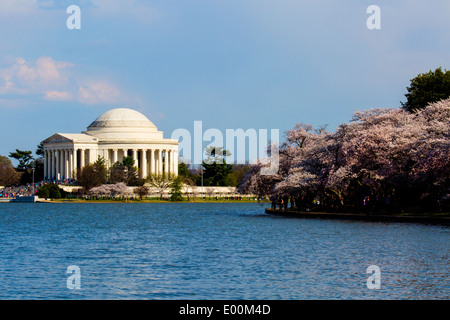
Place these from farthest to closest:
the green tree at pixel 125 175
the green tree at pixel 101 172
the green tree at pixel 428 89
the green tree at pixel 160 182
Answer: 1. the green tree at pixel 160 182
2. the green tree at pixel 125 175
3. the green tree at pixel 101 172
4. the green tree at pixel 428 89

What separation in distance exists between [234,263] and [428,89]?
205ft

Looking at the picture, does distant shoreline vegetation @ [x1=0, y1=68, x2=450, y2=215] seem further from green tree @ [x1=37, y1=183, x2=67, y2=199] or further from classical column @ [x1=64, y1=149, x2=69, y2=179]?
classical column @ [x1=64, y1=149, x2=69, y2=179]

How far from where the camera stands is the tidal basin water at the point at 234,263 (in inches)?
1009

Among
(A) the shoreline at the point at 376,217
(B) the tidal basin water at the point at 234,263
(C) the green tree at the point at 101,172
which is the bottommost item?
(B) the tidal basin water at the point at 234,263

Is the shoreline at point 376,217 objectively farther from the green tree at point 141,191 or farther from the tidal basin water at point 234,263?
the green tree at point 141,191

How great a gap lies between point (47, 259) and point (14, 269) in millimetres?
4067

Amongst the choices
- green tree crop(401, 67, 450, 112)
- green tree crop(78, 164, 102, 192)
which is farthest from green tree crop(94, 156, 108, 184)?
green tree crop(401, 67, 450, 112)

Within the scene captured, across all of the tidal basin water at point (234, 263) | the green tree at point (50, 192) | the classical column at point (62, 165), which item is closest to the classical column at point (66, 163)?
the classical column at point (62, 165)

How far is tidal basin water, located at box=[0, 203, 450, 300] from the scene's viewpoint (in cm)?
2562

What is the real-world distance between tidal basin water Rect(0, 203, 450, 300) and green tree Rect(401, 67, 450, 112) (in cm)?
3874

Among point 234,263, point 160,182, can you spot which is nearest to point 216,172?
point 160,182

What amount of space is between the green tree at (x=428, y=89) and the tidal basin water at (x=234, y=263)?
127ft

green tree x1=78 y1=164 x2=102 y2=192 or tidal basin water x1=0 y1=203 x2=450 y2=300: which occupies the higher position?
green tree x1=78 y1=164 x2=102 y2=192
